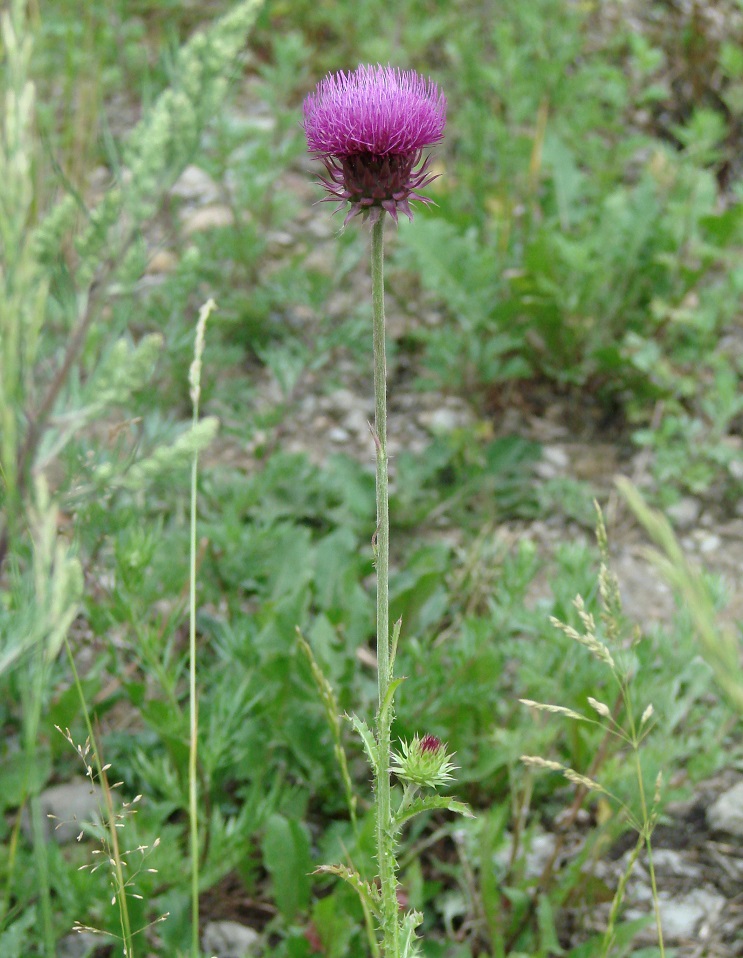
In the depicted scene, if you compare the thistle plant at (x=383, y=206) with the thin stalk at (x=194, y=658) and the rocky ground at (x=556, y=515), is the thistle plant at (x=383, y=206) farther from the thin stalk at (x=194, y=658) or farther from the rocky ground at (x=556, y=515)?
the rocky ground at (x=556, y=515)

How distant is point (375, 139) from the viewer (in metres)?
1.27

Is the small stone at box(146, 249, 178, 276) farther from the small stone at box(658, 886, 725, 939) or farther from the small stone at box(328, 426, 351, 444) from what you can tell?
the small stone at box(658, 886, 725, 939)

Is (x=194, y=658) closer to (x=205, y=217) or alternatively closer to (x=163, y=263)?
(x=163, y=263)

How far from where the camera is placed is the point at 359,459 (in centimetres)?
323

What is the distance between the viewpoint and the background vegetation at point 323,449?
1.56 meters

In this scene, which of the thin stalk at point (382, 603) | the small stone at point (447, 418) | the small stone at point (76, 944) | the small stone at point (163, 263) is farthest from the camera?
the small stone at point (163, 263)

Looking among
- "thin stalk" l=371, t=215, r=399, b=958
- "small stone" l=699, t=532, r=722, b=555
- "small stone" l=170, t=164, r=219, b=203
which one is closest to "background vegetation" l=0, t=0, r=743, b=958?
"small stone" l=170, t=164, r=219, b=203

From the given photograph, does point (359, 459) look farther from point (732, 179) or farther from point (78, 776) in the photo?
point (732, 179)

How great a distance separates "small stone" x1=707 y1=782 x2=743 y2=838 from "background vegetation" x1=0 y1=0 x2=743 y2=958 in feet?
0.37

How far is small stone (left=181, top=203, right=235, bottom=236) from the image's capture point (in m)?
3.81

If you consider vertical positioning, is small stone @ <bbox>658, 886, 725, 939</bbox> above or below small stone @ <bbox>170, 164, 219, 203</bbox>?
below

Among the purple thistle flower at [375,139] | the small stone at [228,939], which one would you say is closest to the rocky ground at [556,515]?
the small stone at [228,939]

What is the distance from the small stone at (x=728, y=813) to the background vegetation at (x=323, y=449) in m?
0.11

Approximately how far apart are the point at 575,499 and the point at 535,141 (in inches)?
66.9
